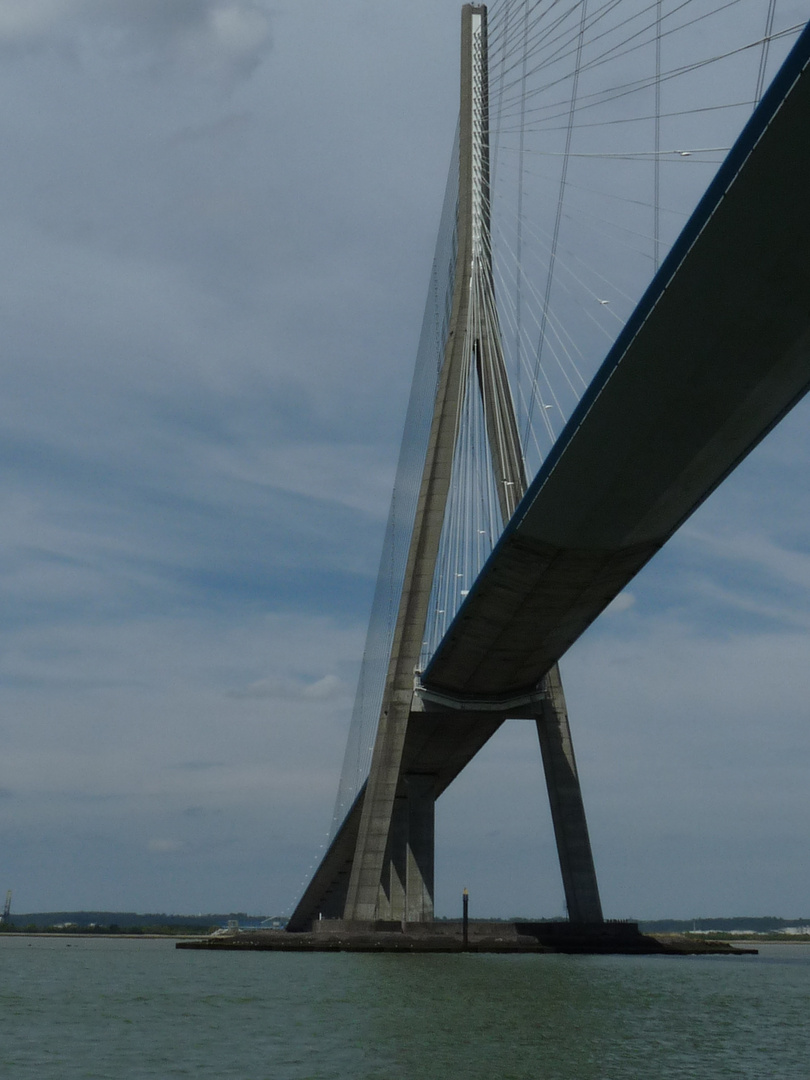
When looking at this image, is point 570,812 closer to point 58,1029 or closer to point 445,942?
point 445,942

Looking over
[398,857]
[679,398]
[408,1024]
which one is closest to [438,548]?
[679,398]

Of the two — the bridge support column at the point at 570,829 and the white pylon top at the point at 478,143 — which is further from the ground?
the white pylon top at the point at 478,143

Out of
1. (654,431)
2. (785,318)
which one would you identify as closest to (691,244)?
(785,318)

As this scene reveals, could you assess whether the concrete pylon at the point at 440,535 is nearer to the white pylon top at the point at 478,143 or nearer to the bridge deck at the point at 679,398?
the white pylon top at the point at 478,143

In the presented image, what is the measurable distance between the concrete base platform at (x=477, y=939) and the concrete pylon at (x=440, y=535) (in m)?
0.62

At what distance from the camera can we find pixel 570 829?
107ft

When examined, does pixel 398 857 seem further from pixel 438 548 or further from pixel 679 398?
pixel 679 398

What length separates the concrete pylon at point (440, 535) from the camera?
30734mm

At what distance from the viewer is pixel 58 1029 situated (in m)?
14.4

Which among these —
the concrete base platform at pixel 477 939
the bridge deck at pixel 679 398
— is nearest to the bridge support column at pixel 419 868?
the concrete base platform at pixel 477 939

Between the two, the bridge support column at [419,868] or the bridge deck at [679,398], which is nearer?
the bridge deck at [679,398]

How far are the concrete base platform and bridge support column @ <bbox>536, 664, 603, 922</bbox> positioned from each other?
21.0 inches

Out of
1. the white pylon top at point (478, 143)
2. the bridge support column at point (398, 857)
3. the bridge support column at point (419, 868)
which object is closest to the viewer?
the white pylon top at point (478, 143)

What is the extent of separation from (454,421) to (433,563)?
3.43 m
